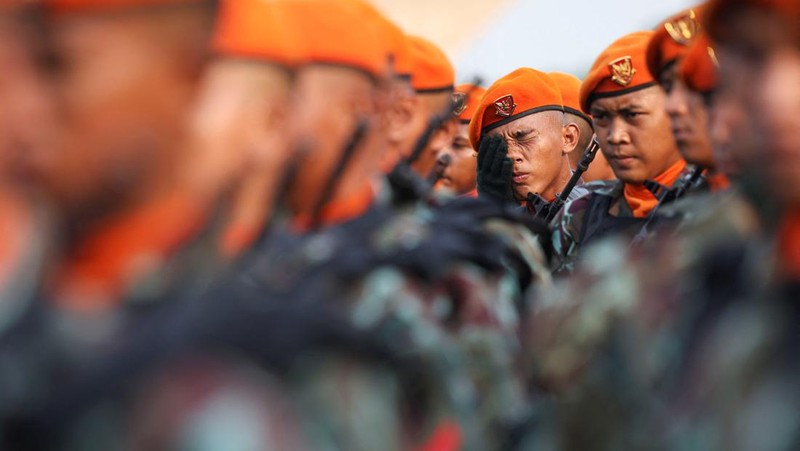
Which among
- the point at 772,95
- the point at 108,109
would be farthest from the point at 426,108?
the point at 772,95

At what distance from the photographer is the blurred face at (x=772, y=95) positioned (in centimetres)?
160

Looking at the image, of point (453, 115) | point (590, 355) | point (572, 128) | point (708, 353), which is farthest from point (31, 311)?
point (572, 128)

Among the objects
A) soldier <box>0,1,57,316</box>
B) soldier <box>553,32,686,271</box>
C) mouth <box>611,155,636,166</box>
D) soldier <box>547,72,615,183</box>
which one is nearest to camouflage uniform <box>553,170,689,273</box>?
soldier <box>553,32,686,271</box>

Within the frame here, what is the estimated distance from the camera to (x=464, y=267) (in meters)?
2.56

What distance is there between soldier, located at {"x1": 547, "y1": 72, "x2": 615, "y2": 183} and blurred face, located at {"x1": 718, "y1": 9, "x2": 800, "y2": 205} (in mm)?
4113

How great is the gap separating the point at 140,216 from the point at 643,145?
8.74 feet

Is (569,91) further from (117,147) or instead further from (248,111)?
(117,147)

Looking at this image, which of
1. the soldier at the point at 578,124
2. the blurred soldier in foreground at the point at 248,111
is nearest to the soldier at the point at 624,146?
the soldier at the point at 578,124

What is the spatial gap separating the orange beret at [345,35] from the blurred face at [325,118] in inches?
1.1

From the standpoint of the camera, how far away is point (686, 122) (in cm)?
267

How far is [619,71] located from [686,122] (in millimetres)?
1574

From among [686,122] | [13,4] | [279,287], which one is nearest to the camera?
[13,4]

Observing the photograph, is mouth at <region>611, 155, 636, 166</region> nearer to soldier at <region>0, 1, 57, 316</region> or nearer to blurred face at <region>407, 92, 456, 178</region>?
blurred face at <region>407, 92, 456, 178</region>

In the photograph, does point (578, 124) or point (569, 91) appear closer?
point (578, 124)
